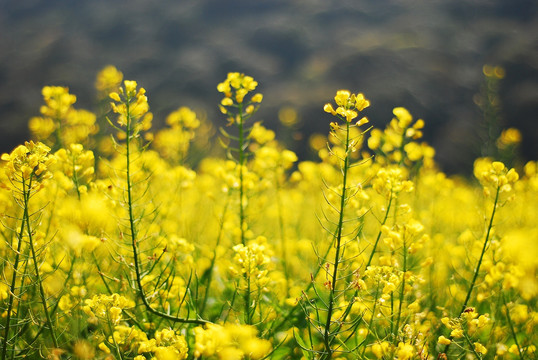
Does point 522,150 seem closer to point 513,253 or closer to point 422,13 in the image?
point 422,13

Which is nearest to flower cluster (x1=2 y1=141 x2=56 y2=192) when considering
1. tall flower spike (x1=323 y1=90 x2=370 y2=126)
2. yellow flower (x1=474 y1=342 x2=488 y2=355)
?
tall flower spike (x1=323 y1=90 x2=370 y2=126)

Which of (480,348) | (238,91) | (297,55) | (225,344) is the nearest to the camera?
(225,344)

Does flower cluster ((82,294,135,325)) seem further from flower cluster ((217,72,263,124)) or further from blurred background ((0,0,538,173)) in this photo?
blurred background ((0,0,538,173))

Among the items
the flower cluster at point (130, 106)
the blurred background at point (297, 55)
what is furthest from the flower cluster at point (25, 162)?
the blurred background at point (297, 55)

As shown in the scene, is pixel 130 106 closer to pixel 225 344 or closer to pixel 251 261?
pixel 251 261

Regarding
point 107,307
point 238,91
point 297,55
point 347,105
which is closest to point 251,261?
point 107,307

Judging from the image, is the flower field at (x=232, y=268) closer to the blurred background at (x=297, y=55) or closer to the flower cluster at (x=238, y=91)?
the flower cluster at (x=238, y=91)

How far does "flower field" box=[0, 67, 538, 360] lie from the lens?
4.83 ft

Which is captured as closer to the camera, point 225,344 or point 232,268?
point 225,344

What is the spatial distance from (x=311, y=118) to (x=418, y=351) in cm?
744

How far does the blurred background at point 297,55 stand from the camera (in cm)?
859

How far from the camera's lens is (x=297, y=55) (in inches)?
392

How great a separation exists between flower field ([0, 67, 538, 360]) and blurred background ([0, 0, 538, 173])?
5.76 metres

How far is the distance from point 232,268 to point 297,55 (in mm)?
8926
